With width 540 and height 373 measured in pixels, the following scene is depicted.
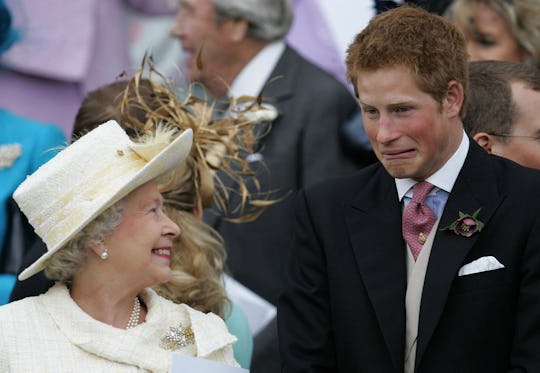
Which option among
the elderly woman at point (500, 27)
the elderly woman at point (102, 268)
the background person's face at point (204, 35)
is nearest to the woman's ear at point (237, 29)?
the background person's face at point (204, 35)

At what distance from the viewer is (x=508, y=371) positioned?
3754mm

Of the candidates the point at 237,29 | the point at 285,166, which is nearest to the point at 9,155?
the point at 285,166

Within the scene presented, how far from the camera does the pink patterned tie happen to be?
155 inches

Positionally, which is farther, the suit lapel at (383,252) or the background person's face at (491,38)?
the background person's face at (491,38)

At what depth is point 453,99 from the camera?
3.96 m

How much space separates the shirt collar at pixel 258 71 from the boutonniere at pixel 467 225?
2.68 m

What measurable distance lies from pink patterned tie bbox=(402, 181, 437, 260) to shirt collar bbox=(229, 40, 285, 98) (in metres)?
2.53

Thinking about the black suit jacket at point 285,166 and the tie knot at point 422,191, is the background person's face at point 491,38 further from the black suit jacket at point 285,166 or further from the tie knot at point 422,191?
the tie knot at point 422,191

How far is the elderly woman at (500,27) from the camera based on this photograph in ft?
20.6

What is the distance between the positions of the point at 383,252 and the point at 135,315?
2.59 ft

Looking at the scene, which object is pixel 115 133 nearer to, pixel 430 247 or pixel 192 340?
pixel 192 340

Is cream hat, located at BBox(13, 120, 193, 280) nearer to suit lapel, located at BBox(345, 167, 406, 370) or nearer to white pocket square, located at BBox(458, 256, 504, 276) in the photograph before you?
suit lapel, located at BBox(345, 167, 406, 370)

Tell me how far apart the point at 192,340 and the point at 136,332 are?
20 cm

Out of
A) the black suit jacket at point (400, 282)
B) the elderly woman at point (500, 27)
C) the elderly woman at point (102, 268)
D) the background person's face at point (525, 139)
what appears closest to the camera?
the black suit jacket at point (400, 282)
